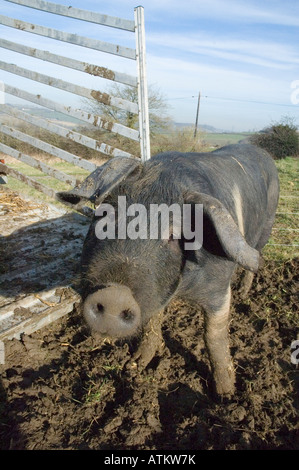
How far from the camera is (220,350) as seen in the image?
2.96m

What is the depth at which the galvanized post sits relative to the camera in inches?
178

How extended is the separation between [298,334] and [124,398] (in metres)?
2.01

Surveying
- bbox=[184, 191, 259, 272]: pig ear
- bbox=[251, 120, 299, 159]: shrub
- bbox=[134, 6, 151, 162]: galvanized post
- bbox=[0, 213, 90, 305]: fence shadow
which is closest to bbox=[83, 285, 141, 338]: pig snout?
bbox=[184, 191, 259, 272]: pig ear

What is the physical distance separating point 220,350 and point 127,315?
1.14 m

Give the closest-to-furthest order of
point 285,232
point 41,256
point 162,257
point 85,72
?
point 162,257 < point 41,256 < point 85,72 < point 285,232

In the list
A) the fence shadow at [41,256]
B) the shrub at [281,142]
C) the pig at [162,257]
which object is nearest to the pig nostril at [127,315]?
the pig at [162,257]

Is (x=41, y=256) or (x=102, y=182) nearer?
(x=102, y=182)

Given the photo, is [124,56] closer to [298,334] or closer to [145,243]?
[145,243]

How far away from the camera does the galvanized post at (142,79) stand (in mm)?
4527

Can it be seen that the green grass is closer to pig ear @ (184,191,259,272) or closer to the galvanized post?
the galvanized post

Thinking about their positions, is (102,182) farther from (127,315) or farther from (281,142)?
(281,142)

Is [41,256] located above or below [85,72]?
below

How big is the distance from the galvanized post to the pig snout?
3284mm

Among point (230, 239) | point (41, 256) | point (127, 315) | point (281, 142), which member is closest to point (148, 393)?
point (127, 315)
